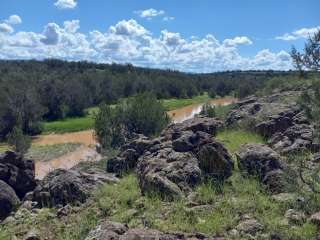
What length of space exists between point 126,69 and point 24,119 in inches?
3343

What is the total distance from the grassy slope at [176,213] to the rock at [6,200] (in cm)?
93

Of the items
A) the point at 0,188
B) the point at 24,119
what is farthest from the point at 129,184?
the point at 24,119

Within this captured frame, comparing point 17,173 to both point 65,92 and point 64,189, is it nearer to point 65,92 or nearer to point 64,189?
point 64,189

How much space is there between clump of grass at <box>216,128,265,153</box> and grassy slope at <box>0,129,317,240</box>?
298cm

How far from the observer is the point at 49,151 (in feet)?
154

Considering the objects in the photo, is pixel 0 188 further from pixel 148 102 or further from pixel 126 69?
pixel 126 69

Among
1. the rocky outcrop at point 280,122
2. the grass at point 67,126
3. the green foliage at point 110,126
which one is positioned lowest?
the grass at point 67,126

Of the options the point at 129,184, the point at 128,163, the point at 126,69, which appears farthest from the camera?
the point at 126,69

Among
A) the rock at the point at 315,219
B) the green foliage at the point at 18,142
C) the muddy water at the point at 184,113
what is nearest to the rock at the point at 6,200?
the rock at the point at 315,219

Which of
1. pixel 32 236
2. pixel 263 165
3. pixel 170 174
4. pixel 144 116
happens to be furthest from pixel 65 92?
pixel 32 236

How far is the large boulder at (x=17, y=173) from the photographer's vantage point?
1200cm

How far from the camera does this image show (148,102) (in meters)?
37.4

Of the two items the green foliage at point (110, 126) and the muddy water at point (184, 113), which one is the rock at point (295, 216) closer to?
the green foliage at point (110, 126)

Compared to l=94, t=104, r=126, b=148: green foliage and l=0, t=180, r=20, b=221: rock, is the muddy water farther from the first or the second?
l=0, t=180, r=20, b=221: rock
